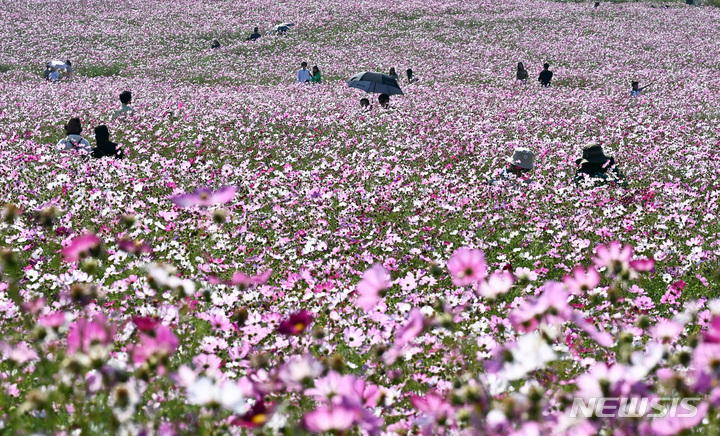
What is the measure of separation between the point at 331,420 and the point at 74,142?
33.8ft

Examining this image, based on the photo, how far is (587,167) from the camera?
31.1 feet

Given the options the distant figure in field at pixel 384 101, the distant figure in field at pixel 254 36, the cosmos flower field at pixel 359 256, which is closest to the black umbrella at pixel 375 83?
the distant figure in field at pixel 384 101

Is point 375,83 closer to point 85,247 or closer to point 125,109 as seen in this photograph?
point 125,109

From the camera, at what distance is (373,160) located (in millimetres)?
10969

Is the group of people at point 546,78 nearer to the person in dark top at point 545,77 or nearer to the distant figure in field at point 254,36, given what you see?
the person in dark top at point 545,77

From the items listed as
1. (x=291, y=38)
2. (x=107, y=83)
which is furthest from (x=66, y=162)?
(x=291, y=38)

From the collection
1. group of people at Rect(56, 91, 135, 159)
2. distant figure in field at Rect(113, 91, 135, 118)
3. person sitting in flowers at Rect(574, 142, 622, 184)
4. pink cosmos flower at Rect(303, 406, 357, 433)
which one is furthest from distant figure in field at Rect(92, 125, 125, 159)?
pink cosmos flower at Rect(303, 406, 357, 433)

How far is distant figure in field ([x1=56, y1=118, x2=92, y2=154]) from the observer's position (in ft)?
33.0

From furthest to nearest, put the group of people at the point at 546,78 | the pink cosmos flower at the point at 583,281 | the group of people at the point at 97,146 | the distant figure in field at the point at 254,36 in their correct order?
the distant figure in field at the point at 254,36 → the group of people at the point at 546,78 → the group of people at the point at 97,146 → the pink cosmos flower at the point at 583,281

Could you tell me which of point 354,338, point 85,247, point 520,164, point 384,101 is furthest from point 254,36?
point 85,247

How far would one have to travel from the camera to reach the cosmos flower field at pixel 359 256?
5.64ft

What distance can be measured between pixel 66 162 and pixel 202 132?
4.61 meters

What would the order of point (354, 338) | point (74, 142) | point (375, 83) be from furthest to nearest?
point (375, 83), point (74, 142), point (354, 338)

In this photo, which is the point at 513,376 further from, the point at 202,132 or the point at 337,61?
the point at 337,61
